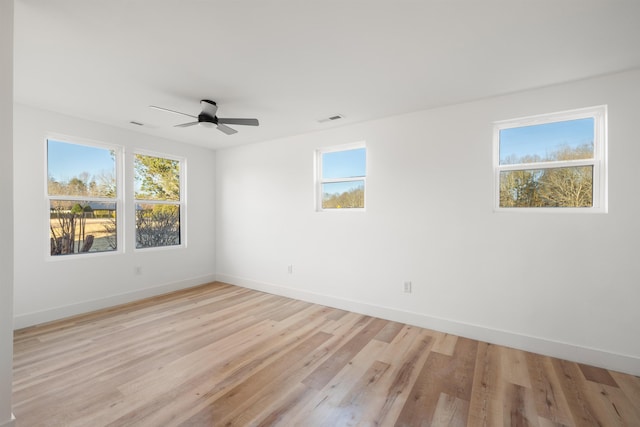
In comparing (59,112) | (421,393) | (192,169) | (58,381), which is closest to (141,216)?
(192,169)

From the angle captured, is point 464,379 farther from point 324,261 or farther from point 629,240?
point 324,261

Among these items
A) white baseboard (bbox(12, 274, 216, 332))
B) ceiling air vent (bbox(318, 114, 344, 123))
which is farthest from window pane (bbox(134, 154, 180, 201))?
ceiling air vent (bbox(318, 114, 344, 123))

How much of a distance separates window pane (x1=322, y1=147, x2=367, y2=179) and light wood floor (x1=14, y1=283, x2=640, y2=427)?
6.79 ft

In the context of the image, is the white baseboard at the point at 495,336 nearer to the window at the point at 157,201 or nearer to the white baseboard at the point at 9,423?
the window at the point at 157,201

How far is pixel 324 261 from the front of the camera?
13.9 ft

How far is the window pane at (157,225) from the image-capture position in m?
4.53

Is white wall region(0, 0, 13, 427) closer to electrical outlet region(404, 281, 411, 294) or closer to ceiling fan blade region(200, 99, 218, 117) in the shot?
ceiling fan blade region(200, 99, 218, 117)

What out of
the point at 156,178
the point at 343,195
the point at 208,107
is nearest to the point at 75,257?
the point at 156,178

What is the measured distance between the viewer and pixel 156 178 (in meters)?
4.75

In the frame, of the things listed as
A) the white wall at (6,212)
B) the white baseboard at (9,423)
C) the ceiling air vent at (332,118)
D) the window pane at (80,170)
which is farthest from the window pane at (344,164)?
the white baseboard at (9,423)

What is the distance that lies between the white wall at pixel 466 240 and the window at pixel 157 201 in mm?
1671

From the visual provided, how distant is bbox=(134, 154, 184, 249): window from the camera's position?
14.8 feet

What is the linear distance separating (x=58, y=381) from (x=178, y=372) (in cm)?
91

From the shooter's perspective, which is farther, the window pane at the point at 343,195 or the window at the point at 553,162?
the window pane at the point at 343,195
